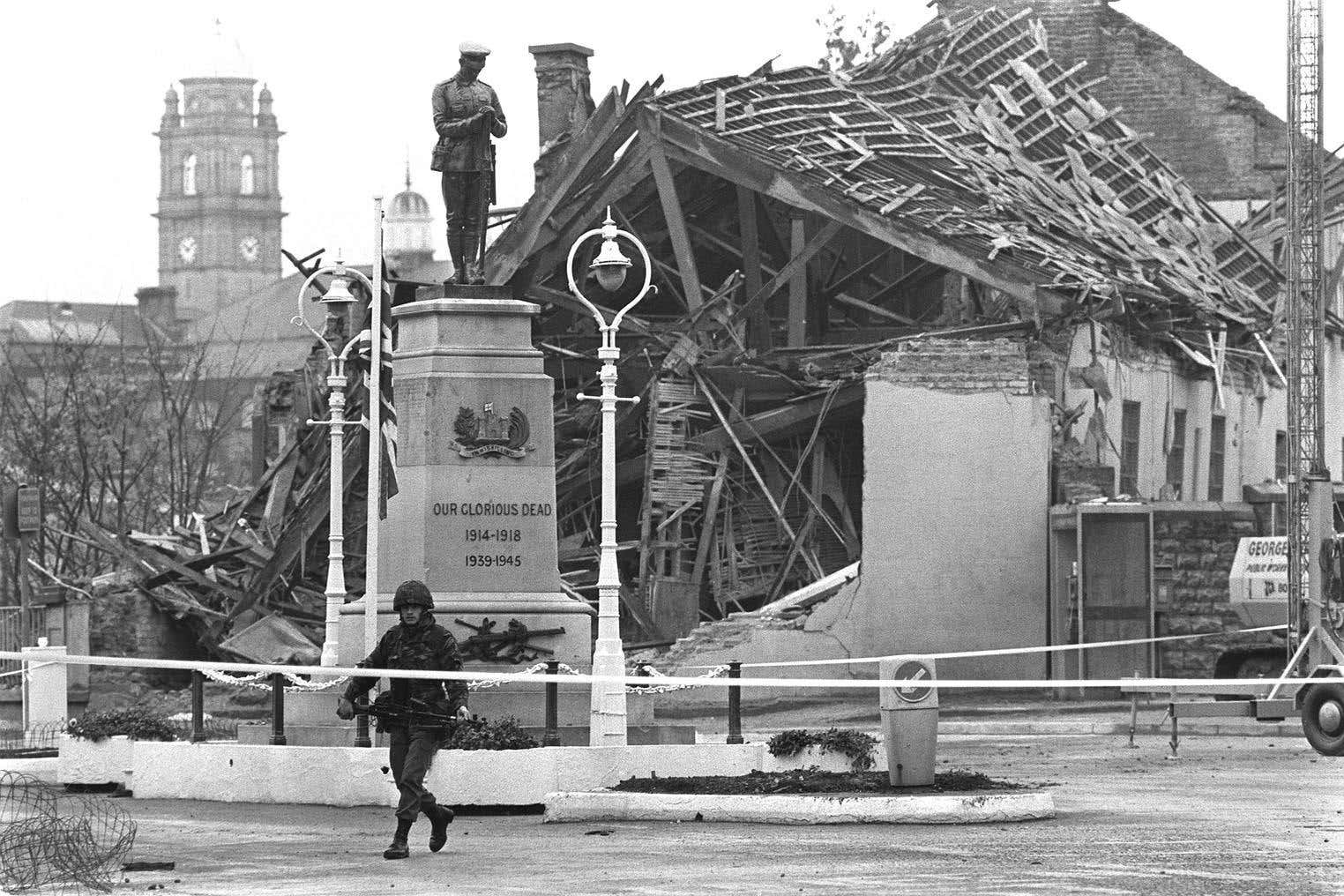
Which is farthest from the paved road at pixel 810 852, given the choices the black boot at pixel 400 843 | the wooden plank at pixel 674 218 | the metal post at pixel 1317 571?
the wooden plank at pixel 674 218

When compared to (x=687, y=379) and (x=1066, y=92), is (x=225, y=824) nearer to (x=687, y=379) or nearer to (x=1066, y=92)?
(x=687, y=379)

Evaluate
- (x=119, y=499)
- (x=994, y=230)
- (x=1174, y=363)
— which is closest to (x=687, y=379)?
(x=994, y=230)

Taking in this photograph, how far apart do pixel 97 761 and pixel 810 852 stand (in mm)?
8750

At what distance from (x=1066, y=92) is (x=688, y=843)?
36.6 meters

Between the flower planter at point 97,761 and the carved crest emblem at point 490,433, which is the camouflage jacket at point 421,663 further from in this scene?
the carved crest emblem at point 490,433

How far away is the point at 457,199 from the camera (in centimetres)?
2481

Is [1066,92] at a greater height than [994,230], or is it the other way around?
[1066,92]

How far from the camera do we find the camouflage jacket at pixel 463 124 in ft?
80.9

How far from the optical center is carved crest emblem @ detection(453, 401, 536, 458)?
2361 centimetres

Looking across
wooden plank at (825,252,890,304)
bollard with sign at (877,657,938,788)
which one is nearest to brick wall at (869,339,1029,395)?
wooden plank at (825,252,890,304)

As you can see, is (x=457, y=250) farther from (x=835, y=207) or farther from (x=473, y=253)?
(x=835, y=207)

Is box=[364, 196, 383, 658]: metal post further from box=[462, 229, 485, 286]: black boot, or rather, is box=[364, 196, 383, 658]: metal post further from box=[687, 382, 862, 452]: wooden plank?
box=[687, 382, 862, 452]: wooden plank

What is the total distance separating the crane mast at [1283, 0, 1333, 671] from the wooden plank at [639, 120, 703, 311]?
9.38m

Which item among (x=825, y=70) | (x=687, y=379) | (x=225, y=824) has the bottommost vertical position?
(x=225, y=824)
